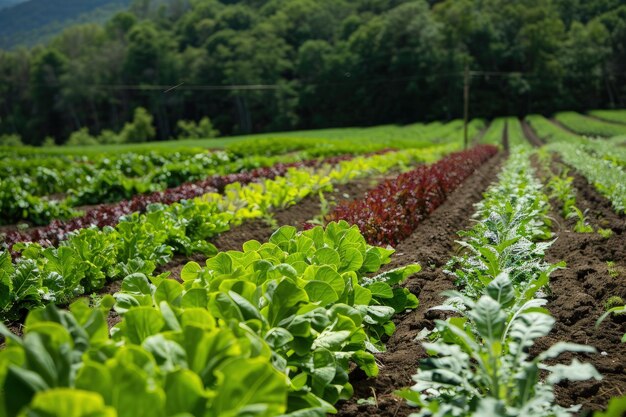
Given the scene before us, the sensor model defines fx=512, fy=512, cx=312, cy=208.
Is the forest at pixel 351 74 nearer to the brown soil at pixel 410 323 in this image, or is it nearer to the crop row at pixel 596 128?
the crop row at pixel 596 128

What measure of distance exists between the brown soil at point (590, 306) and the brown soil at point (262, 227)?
3.40 metres

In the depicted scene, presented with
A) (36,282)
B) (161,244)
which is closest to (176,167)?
(161,244)

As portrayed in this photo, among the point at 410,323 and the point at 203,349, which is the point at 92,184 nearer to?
the point at 410,323

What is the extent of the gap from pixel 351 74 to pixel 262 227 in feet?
231

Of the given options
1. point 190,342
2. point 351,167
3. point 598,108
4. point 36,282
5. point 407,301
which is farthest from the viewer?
point 598,108

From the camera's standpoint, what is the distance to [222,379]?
1.52 m

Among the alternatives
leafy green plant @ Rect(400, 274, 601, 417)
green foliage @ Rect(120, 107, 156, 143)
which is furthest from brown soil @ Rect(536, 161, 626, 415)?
green foliage @ Rect(120, 107, 156, 143)

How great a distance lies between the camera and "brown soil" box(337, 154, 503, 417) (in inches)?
101

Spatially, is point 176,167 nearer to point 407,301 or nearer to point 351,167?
point 351,167

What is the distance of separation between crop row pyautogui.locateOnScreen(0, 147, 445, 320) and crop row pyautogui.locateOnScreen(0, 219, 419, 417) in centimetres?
208

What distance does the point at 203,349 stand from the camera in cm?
170

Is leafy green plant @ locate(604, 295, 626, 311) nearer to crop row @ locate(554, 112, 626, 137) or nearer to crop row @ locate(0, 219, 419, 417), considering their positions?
crop row @ locate(0, 219, 419, 417)

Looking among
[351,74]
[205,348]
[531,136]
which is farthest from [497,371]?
[351,74]

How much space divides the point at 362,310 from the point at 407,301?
0.75 metres
